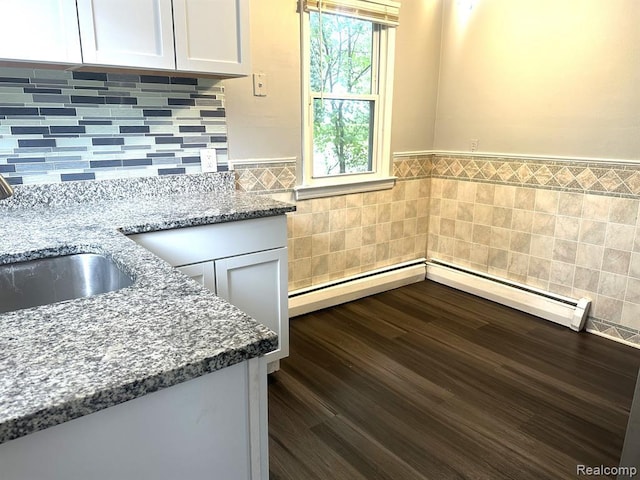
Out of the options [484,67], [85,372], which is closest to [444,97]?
[484,67]

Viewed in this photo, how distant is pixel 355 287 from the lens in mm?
3322

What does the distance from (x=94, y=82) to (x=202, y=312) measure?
1659mm

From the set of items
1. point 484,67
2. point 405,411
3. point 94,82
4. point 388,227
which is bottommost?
point 405,411

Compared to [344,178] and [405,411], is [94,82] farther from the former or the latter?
[405,411]

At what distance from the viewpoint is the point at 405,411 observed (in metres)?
2.07

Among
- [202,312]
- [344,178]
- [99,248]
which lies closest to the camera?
[202,312]

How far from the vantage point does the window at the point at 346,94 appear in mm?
2844

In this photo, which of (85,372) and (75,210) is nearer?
(85,372)

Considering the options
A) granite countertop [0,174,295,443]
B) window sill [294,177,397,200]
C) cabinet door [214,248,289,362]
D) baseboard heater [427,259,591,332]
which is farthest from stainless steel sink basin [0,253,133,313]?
baseboard heater [427,259,591,332]

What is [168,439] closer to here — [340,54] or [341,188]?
[341,188]

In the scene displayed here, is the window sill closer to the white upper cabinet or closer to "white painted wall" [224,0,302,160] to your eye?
"white painted wall" [224,0,302,160]

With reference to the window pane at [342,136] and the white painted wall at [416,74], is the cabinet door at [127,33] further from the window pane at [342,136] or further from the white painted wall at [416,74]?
the white painted wall at [416,74]

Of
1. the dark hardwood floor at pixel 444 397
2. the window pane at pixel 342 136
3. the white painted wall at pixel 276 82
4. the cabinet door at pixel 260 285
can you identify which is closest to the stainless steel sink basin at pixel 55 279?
the cabinet door at pixel 260 285

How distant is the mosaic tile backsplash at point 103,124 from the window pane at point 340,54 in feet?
2.38
